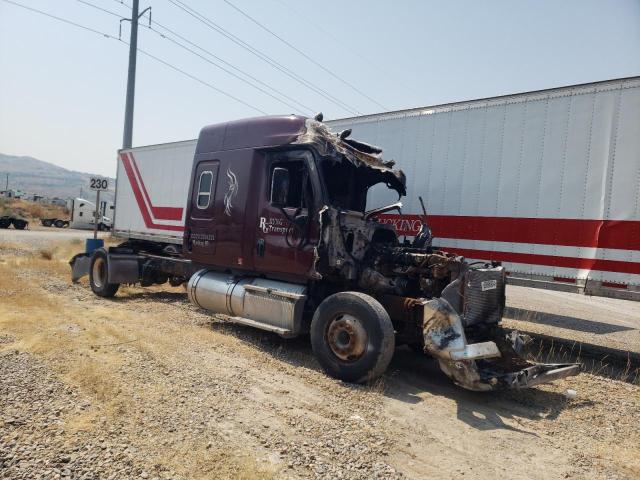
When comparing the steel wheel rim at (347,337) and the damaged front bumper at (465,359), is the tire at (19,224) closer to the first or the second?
the steel wheel rim at (347,337)

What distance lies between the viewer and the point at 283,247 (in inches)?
275

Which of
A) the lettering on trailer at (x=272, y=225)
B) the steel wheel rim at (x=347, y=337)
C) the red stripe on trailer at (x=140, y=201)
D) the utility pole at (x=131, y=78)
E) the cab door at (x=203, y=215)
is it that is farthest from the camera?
the utility pole at (x=131, y=78)

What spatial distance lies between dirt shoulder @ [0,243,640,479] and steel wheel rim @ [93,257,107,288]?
3.54m

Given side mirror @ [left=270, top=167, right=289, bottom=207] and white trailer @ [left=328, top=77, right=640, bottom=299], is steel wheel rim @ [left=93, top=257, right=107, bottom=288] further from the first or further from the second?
white trailer @ [left=328, top=77, right=640, bottom=299]

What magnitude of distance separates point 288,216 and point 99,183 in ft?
34.1

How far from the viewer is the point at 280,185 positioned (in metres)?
6.70

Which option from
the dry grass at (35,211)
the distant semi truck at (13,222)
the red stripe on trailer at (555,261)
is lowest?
the distant semi truck at (13,222)

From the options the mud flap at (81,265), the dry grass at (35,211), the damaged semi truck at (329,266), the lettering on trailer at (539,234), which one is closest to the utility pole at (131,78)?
the mud flap at (81,265)

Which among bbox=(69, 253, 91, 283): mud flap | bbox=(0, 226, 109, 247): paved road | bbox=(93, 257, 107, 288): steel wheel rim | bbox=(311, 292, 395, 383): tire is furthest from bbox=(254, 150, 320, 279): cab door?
bbox=(0, 226, 109, 247): paved road

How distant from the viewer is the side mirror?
6.69m

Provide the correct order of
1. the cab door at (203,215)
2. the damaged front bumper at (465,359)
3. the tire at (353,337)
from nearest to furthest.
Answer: the damaged front bumper at (465,359) < the tire at (353,337) < the cab door at (203,215)

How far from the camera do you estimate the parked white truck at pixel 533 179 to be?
6734 mm

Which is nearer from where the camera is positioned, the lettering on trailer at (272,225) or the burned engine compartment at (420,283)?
the burned engine compartment at (420,283)

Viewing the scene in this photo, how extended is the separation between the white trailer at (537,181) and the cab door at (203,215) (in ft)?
9.62
